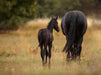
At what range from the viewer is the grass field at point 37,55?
18.0ft

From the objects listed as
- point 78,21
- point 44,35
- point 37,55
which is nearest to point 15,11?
point 37,55

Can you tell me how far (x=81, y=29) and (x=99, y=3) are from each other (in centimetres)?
3751

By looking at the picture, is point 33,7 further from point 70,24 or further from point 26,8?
point 70,24

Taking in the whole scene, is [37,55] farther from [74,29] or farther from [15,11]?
[15,11]

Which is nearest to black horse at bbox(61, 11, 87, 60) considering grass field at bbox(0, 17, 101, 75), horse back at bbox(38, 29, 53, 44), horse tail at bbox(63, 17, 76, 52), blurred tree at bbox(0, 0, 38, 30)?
horse tail at bbox(63, 17, 76, 52)

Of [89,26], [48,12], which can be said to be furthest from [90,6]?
[89,26]

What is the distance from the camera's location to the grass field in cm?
548

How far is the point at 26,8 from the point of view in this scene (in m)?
30.5

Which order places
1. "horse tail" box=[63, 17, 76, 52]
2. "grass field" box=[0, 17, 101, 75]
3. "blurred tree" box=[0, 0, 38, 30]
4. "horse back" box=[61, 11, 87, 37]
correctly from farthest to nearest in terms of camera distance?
"blurred tree" box=[0, 0, 38, 30] < "horse back" box=[61, 11, 87, 37] < "horse tail" box=[63, 17, 76, 52] < "grass field" box=[0, 17, 101, 75]

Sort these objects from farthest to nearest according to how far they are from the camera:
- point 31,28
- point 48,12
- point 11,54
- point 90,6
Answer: point 48,12 → point 90,6 → point 31,28 → point 11,54

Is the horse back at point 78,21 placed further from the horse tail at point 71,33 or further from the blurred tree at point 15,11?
the blurred tree at point 15,11

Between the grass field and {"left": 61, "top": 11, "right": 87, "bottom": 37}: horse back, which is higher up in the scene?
{"left": 61, "top": 11, "right": 87, "bottom": 37}: horse back

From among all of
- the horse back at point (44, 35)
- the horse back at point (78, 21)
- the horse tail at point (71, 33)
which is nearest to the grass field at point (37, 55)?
the horse back at point (44, 35)

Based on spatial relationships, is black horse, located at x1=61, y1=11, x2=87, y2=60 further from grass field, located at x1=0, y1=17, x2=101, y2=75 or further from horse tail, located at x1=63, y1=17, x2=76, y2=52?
grass field, located at x1=0, y1=17, x2=101, y2=75
